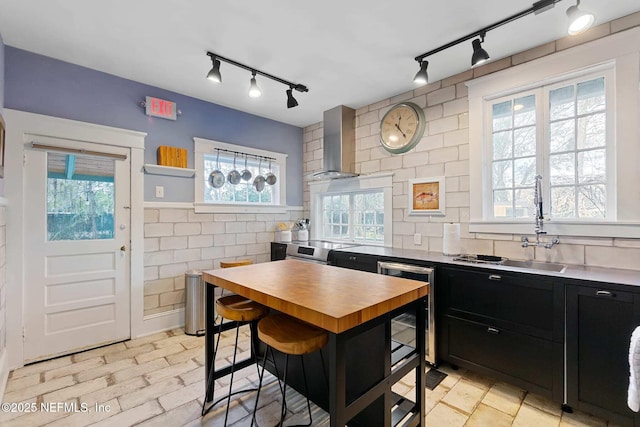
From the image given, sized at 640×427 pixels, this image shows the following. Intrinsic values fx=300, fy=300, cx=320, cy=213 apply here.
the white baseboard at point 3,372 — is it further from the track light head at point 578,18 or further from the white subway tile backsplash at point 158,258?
the track light head at point 578,18

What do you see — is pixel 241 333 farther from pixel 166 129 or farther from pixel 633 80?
pixel 633 80

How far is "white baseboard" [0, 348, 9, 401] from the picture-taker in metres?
2.15

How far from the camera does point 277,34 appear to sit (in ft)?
7.65

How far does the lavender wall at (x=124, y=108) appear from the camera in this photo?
8.38ft

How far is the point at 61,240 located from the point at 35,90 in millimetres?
1316

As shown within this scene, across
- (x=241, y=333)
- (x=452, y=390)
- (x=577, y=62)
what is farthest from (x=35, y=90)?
(x=577, y=62)

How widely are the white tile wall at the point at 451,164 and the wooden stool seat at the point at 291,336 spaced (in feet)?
6.43

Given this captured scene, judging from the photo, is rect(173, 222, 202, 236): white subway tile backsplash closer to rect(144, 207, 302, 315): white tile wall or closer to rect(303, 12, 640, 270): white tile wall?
rect(144, 207, 302, 315): white tile wall

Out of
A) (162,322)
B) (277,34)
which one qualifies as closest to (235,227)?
(162,322)

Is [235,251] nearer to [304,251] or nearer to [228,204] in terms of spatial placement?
[228,204]

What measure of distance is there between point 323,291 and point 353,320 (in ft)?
1.14

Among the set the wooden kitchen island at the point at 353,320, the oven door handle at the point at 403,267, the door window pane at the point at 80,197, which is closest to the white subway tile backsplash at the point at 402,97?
the oven door handle at the point at 403,267

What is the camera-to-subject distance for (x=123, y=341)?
301cm

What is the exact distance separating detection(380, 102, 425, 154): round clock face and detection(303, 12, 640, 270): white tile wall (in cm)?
8
